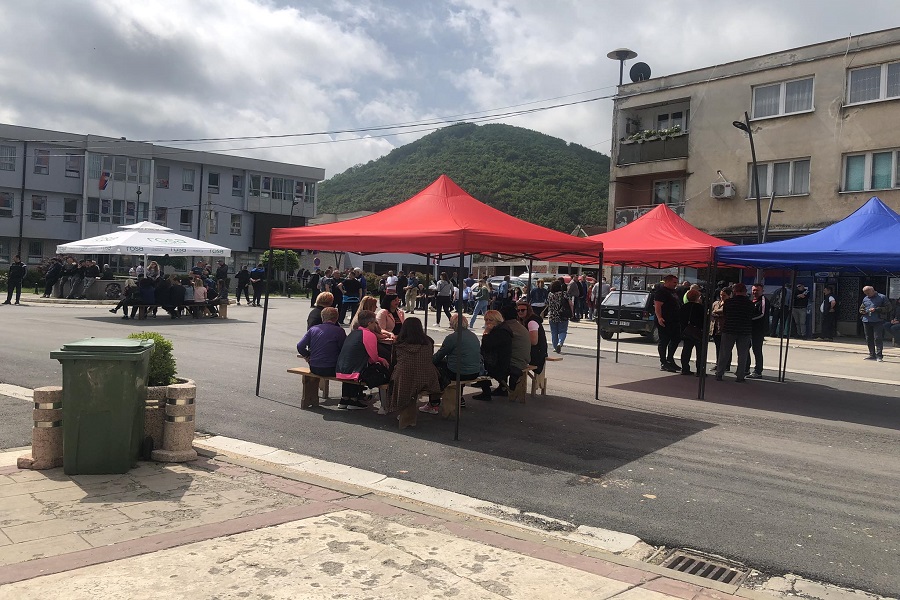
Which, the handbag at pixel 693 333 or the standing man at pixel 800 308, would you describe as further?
the standing man at pixel 800 308

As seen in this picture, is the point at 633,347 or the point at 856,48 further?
the point at 856,48

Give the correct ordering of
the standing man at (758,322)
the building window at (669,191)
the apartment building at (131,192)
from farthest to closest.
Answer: the apartment building at (131,192) < the building window at (669,191) < the standing man at (758,322)

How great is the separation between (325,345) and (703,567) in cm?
528

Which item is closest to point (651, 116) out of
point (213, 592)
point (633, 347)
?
point (633, 347)

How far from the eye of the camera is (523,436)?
7949 millimetres

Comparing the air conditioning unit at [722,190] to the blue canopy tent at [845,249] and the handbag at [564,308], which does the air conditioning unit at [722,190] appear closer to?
the handbag at [564,308]

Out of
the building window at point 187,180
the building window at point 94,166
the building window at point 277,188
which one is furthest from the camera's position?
the building window at point 277,188

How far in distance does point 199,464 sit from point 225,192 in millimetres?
55540

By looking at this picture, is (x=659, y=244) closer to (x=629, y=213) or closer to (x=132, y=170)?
(x=629, y=213)

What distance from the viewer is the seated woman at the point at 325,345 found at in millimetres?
8742

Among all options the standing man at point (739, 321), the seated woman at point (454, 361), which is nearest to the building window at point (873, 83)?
the standing man at point (739, 321)

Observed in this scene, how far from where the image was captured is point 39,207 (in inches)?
1961

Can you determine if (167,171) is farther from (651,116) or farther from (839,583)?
(839,583)

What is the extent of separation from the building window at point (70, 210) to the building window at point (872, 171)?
156 feet
